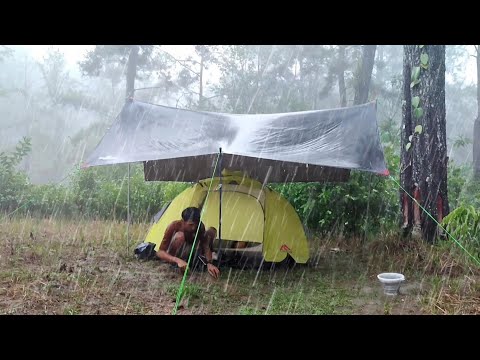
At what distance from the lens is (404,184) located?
6465mm

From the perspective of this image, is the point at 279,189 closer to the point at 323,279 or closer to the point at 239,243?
the point at 239,243

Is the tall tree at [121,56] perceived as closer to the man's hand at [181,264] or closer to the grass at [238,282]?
the grass at [238,282]

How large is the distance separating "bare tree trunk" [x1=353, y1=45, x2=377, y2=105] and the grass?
9055 mm

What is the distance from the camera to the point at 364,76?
15445mm

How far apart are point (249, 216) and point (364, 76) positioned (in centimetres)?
1084

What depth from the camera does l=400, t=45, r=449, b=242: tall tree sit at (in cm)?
610

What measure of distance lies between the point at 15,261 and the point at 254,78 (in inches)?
597

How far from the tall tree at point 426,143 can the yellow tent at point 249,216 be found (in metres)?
1.54


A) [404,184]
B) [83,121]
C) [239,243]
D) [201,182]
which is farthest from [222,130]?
[83,121]

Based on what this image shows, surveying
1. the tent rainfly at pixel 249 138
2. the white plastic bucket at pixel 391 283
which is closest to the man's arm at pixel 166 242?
the tent rainfly at pixel 249 138

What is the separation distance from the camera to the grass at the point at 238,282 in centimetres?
418

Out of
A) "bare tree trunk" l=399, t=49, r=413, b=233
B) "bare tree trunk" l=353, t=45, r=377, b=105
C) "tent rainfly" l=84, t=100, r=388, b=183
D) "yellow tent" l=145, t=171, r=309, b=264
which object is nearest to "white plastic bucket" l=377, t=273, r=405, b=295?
"tent rainfly" l=84, t=100, r=388, b=183

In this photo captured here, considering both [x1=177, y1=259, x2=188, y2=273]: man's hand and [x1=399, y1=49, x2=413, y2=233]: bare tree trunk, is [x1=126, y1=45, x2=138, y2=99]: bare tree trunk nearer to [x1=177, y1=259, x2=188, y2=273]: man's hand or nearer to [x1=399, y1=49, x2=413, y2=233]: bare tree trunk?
[x1=399, y1=49, x2=413, y2=233]: bare tree trunk

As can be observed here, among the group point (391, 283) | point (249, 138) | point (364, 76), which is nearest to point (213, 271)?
point (249, 138)
